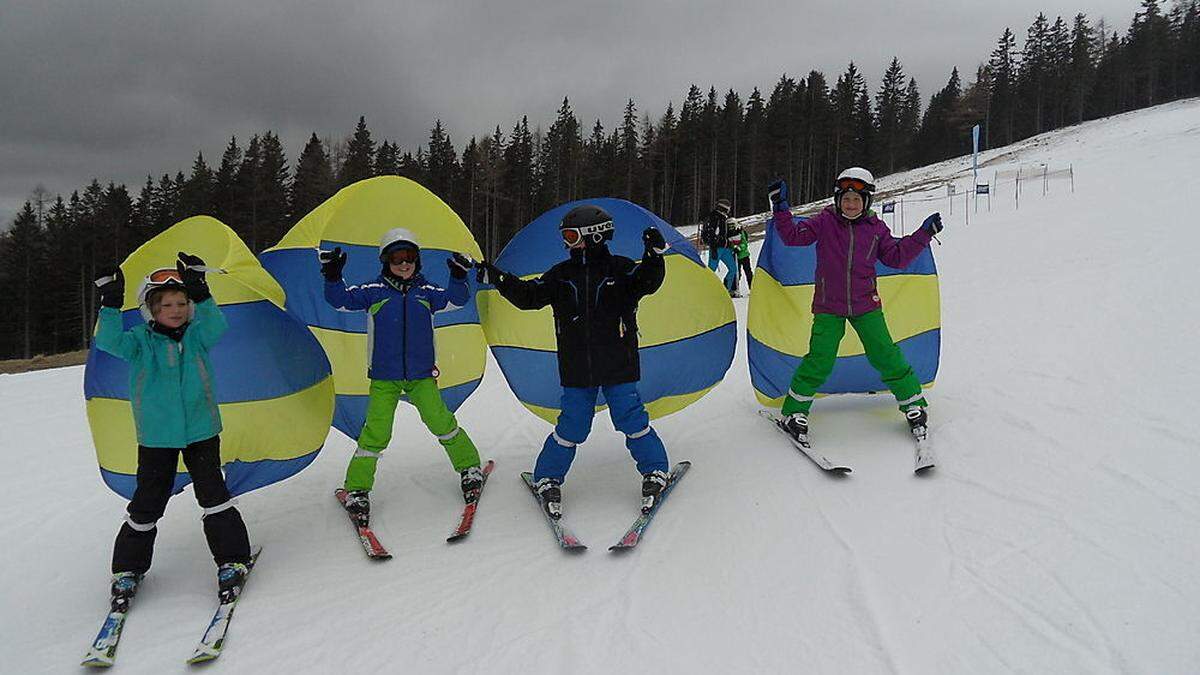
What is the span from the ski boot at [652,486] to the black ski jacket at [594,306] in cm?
69

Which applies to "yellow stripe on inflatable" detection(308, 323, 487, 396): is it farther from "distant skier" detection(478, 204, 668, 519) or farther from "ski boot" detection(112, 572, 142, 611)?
"ski boot" detection(112, 572, 142, 611)

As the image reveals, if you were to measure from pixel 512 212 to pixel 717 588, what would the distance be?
46094mm

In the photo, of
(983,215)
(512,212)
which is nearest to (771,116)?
(512,212)

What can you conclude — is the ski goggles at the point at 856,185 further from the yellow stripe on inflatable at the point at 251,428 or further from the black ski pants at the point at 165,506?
the black ski pants at the point at 165,506

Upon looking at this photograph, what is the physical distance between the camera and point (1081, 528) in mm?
3295

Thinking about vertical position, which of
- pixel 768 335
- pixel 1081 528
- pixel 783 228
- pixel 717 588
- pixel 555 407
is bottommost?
pixel 717 588

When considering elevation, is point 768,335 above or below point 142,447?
above

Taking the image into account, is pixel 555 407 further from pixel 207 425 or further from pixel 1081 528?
pixel 1081 528

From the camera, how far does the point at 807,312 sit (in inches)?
218

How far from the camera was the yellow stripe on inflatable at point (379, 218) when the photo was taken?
17.1 ft

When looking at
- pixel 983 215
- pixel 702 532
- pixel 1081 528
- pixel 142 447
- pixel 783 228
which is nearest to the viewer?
pixel 1081 528

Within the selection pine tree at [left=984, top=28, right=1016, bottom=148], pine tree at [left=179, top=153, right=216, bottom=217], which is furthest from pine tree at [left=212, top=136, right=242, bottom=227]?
pine tree at [left=984, top=28, right=1016, bottom=148]

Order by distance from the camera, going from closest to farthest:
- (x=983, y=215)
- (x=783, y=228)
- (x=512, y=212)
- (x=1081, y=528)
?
(x=1081, y=528) < (x=783, y=228) < (x=983, y=215) < (x=512, y=212)

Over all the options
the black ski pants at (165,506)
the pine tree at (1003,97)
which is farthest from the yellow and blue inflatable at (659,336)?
Result: the pine tree at (1003,97)
